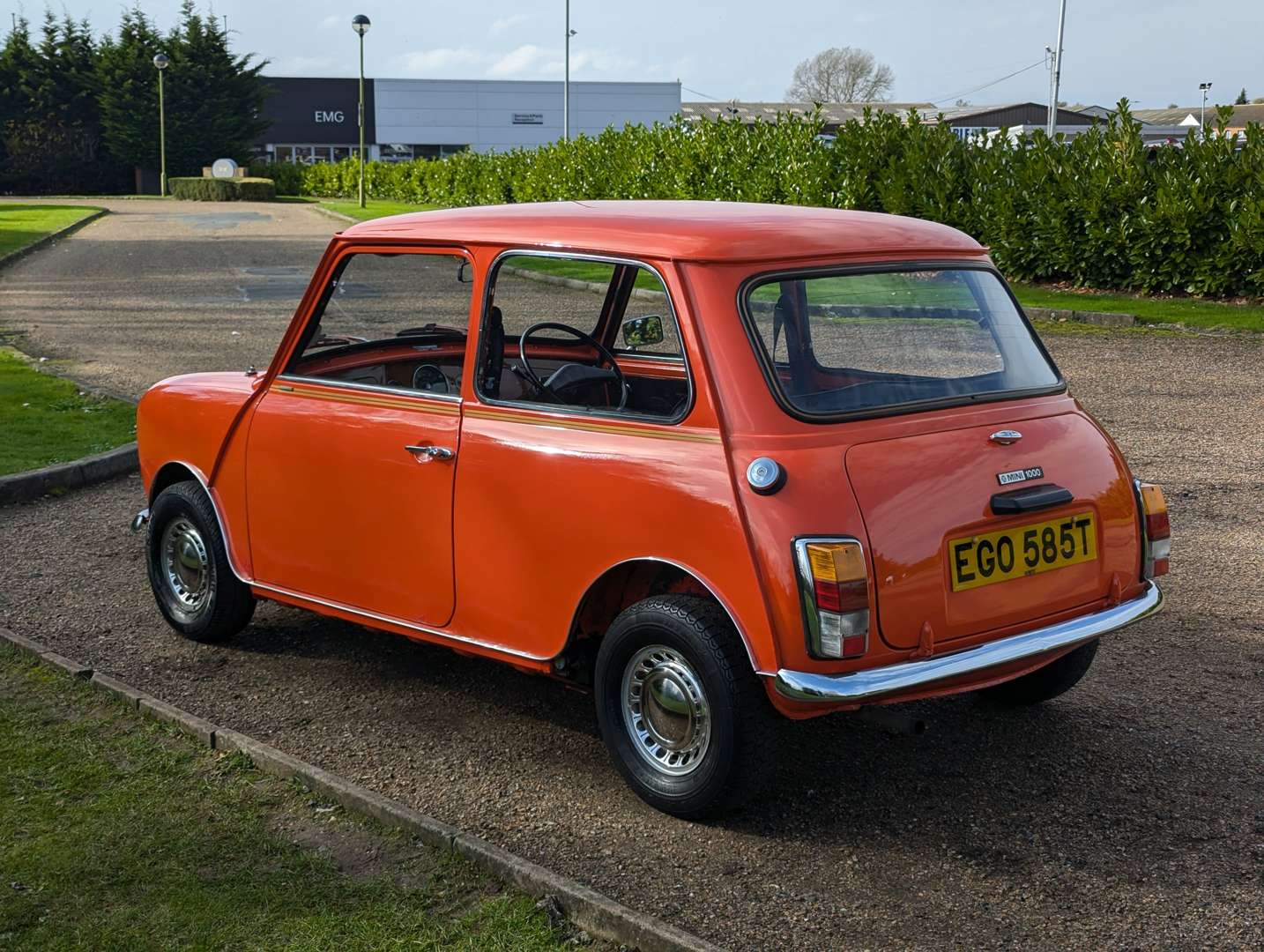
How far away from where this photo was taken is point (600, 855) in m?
3.91

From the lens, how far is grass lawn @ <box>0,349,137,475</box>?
9156 millimetres

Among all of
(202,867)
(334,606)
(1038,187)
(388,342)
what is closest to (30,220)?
(1038,187)

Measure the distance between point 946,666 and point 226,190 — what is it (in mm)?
60579

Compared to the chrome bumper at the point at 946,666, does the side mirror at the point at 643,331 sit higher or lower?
higher

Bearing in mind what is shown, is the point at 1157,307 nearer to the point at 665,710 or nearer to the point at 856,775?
the point at 856,775

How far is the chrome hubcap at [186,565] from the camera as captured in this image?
18.7 feet

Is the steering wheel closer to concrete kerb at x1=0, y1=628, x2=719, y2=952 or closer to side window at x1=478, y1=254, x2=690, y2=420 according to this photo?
side window at x1=478, y1=254, x2=690, y2=420

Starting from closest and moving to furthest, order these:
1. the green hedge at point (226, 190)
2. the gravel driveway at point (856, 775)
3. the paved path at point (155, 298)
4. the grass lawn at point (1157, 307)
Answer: the gravel driveway at point (856, 775)
the paved path at point (155, 298)
the grass lawn at point (1157, 307)
the green hedge at point (226, 190)

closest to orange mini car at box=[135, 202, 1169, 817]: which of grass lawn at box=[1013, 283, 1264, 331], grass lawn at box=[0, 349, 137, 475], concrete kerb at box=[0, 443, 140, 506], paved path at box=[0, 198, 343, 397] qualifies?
concrete kerb at box=[0, 443, 140, 506]

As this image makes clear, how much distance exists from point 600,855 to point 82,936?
135cm

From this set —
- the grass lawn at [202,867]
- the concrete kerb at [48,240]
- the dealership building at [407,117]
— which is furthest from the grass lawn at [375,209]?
the dealership building at [407,117]

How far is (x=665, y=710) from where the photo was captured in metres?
4.12

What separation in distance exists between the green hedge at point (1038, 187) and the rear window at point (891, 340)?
14.0m

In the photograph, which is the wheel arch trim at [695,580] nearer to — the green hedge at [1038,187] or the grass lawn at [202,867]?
the grass lawn at [202,867]
